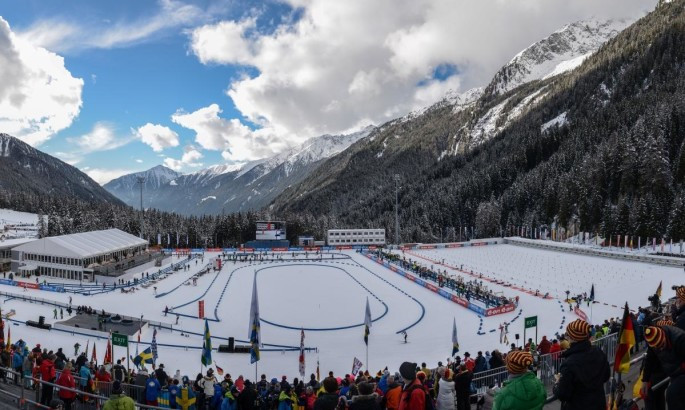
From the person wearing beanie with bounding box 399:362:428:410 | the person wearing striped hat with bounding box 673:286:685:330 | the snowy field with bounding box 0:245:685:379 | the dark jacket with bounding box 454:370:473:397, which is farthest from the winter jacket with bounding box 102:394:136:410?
the snowy field with bounding box 0:245:685:379

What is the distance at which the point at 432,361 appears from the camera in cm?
2194

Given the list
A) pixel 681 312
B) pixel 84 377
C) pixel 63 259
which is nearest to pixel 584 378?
pixel 681 312

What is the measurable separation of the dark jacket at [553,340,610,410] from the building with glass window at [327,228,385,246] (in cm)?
8237

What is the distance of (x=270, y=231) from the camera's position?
8275cm

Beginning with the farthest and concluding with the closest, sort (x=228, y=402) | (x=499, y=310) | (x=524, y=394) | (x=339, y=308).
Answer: (x=339, y=308)
(x=499, y=310)
(x=228, y=402)
(x=524, y=394)

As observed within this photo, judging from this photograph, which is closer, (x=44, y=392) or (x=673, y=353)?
(x=673, y=353)

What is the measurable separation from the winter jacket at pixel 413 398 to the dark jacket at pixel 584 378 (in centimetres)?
166

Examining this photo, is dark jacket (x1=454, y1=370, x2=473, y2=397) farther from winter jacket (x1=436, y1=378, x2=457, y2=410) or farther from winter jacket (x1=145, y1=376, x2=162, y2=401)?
winter jacket (x1=145, y1=376, x2=162, y2=401)

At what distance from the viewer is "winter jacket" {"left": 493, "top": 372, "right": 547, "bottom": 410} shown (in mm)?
4730

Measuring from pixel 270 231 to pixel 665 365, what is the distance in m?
80.2

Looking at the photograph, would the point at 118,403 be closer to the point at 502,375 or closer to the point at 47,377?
the point at 47,377

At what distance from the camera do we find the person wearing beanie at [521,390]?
473 cm

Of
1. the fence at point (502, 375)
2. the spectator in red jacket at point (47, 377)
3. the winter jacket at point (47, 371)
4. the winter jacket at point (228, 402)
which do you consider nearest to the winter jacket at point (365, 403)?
the winter jacket at point (228, 402)

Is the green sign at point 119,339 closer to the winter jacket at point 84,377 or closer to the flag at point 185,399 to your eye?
the winter jacket at point 84,377
